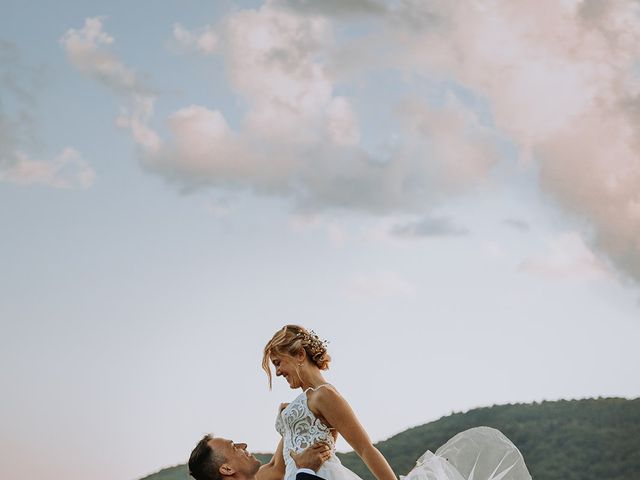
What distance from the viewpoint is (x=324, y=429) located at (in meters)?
5.52

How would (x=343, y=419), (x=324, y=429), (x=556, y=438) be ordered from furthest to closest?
1. (x=556, y=438)
2. (x=324, y=429)
3. (x=343, y=419)

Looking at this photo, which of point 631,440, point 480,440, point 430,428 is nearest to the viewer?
point 480,440

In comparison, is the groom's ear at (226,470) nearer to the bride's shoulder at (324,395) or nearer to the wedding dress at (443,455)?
the wedding dress at (443,455)

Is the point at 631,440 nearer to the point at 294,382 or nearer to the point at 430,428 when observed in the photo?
the point at 430,428

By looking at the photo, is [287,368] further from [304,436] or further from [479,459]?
[479,459]

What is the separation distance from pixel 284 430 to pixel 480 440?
1.31 meters

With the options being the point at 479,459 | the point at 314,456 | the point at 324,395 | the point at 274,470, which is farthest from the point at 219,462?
the point at 479,459

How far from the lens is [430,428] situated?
51875mm

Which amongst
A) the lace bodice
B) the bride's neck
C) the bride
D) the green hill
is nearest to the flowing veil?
the bride

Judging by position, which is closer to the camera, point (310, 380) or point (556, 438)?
point (310, 380)

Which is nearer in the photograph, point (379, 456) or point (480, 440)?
point (379, 456)

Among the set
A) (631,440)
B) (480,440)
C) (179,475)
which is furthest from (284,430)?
(179,475)

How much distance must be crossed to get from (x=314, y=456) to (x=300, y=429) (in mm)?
206

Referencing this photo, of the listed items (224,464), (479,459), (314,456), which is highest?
(224,464)
